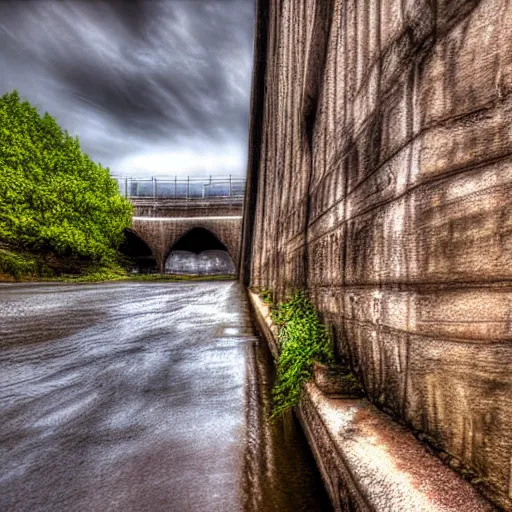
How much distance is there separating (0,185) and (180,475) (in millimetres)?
17406

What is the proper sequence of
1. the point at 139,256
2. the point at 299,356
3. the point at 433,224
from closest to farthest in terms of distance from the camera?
the point at 433,224
the point at 299,356
the point at 139,256

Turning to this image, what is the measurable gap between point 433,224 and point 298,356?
34.8 inches

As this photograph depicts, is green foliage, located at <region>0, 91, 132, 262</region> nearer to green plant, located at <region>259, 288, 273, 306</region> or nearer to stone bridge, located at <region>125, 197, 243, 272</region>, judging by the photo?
stone bridge, located at <region>125, 197, 243, 272</region>

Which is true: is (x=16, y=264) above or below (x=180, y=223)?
below

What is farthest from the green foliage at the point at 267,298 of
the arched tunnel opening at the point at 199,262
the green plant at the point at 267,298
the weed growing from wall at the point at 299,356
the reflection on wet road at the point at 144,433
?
the arched tunnel opening at the point at 199,262

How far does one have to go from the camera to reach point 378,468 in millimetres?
715

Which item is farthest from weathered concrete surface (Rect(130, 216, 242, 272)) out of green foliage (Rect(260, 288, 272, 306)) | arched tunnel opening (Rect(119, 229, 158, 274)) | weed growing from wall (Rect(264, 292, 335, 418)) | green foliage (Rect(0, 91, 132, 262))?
weed growing from wall (Rect(264, 292, 335, 418))

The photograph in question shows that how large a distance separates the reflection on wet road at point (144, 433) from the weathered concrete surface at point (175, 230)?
24144mm

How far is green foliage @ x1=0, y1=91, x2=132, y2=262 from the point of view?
1495cm

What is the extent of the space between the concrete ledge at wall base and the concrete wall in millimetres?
59

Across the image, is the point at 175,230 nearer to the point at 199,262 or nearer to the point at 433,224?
the point at 199,262

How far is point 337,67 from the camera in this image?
173cm

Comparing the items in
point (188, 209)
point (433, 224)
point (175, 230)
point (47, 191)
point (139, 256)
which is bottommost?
point (433, 224)

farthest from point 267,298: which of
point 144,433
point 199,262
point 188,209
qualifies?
point 199,262
